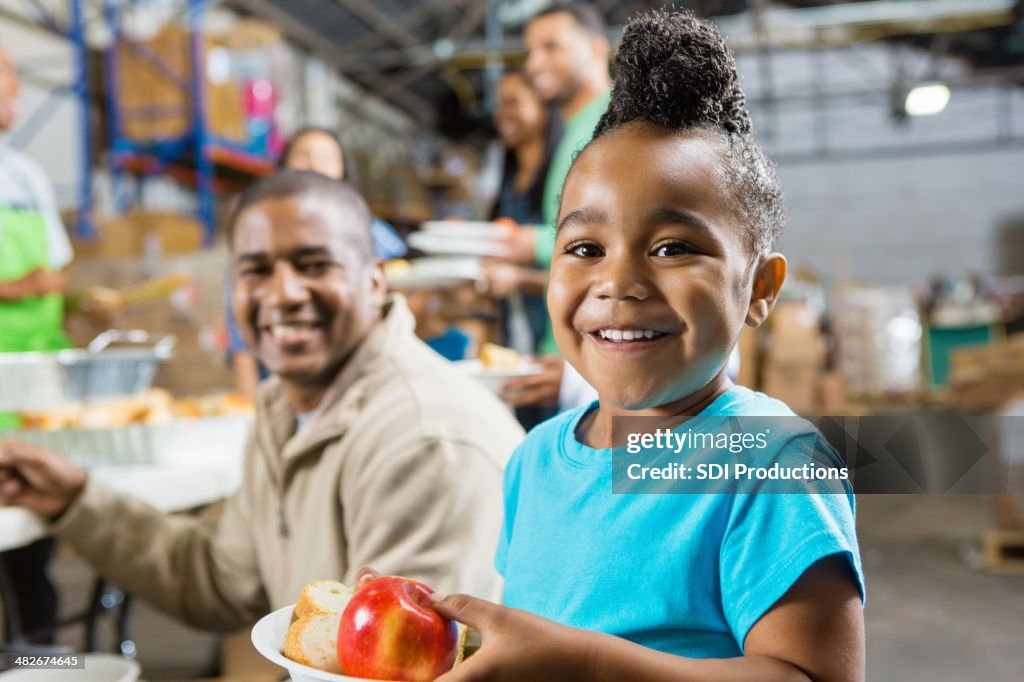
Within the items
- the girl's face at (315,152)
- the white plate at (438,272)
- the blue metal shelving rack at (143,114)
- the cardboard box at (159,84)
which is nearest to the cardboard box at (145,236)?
the blue metal shelving rack at (143,114)

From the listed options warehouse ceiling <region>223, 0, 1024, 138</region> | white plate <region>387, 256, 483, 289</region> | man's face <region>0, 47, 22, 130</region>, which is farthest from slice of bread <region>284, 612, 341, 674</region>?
warehouse ceiling <region>223, 0, 1024, 138</region>

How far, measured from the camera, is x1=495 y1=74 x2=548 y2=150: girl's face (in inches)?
79.4

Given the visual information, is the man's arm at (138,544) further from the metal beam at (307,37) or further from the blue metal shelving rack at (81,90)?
the metal beam at (307,37)

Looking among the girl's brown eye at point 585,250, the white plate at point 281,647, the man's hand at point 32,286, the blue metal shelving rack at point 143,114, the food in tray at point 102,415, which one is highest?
the blue metal shelving rack at point 143,114

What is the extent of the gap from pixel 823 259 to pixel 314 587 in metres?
11.0

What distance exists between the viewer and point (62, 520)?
3.50 feet

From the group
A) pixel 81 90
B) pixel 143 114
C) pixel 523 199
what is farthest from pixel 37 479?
pixel 81 90

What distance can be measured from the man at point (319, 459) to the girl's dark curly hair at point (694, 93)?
15.5 inches

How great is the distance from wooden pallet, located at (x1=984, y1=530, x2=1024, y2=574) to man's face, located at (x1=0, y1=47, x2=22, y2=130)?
375 centimetres

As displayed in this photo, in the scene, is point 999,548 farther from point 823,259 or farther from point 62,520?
point 823,259

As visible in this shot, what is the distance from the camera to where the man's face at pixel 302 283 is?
842mm

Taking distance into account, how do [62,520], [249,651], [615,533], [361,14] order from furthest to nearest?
[361,14], [249,651], [62,520], [615,533]

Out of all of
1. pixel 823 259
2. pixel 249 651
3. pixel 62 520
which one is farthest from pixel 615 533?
pixel 823 259

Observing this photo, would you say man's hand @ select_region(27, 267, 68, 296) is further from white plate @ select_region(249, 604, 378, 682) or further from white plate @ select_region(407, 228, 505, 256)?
white plate @ select_region(249, 604, 378, 682)
